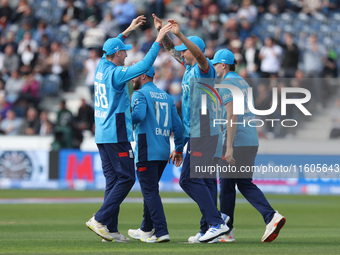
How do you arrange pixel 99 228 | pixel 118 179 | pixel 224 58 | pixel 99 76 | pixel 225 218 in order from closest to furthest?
pixel 99 228 → pixel 118 179 → pixel 99 76 → pixel 225 218 → pixel 224 58

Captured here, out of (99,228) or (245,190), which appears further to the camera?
(245,190)

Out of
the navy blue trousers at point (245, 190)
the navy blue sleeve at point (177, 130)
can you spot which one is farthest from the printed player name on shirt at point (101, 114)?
the navy blue trousers at point (245, 190)

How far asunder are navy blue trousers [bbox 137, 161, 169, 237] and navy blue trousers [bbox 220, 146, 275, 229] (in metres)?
0.98

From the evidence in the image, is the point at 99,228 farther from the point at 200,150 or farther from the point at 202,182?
the point at 200,150

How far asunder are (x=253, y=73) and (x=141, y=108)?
15723 millimetres

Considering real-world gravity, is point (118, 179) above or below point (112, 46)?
below

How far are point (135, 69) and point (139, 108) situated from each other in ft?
1.94

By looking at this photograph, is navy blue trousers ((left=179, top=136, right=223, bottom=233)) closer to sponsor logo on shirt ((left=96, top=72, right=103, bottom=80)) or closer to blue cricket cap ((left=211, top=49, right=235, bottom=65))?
blue cricket cap ((left=211, top=49, right=235, bottom=65))

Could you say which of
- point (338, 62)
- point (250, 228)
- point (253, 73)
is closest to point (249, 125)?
point (250, 228)

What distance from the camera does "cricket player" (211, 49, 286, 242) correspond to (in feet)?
35.7

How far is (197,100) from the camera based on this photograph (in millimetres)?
10703

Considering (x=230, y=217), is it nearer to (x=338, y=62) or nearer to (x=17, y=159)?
(x=17, y=159)

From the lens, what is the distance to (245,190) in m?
11.1

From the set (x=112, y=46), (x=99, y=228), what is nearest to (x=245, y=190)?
(x=99, y=228)
